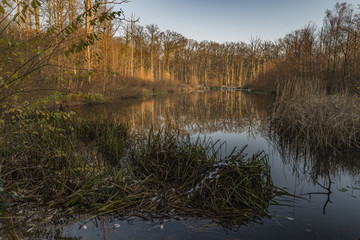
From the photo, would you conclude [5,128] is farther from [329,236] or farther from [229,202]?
[329,236]

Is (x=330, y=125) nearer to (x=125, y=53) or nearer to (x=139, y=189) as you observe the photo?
(x=139, y=189)

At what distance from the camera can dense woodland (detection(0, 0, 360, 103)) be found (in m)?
2.69

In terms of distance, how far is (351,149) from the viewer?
578cm

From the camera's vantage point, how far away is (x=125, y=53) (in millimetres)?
25672

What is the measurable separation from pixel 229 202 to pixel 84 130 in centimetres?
486

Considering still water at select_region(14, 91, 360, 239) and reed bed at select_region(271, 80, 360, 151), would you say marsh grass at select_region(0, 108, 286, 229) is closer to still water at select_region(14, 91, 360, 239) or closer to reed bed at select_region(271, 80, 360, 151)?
still water at select_region(14, 91, 360, 239)

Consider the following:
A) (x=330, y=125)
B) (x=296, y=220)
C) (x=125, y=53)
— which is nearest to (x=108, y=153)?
(x=296, y=220)

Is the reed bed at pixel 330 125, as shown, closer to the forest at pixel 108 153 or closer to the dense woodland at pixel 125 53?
the forest at pixel 108 153

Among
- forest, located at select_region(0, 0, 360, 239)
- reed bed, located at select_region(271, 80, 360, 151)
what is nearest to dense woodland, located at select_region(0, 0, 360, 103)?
forest, located at select_region(0, 0, 360, 239)

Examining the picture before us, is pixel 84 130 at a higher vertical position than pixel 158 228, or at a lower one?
higher

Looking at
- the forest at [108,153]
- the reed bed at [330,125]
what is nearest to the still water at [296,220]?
the forest at [108,153]

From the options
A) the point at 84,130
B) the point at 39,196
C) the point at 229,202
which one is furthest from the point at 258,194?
the point at 84,130

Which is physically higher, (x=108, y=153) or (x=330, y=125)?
(x=330, y=125)

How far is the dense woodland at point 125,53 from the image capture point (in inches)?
106
